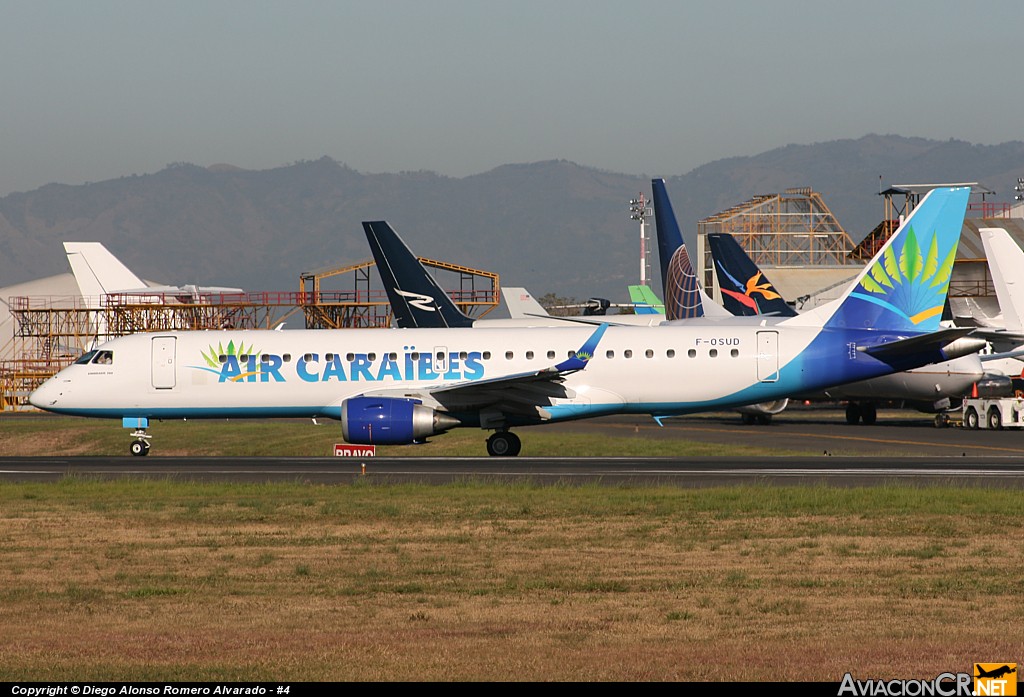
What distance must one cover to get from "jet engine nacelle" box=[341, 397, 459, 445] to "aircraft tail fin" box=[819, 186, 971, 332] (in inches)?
443

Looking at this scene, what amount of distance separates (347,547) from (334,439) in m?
33.0

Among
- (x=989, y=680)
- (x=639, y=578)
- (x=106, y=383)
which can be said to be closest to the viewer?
(x=989, y=680)

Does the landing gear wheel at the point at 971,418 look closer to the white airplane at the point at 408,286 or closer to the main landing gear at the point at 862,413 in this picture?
the main landing gear at the point at 862,413

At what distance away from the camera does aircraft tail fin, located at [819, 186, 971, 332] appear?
35.7m

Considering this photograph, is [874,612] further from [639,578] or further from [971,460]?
[971,460]

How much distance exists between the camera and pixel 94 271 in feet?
376

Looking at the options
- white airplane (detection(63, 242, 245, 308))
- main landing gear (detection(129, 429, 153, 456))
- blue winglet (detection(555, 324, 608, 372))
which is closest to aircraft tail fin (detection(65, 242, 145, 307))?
white airplane (detection(63, 242, 245, 308))

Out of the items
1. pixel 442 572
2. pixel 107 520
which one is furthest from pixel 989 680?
pixel 107 520

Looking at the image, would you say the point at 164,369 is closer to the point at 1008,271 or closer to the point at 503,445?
the point at 503,445

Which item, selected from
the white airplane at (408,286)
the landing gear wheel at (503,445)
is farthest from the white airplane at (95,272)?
the landing gear wheel at (503,445)

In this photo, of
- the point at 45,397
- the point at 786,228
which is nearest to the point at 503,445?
the point at 45,397

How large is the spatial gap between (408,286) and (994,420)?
2478cm

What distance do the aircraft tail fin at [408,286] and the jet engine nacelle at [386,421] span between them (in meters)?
23.9

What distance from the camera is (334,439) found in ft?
165
